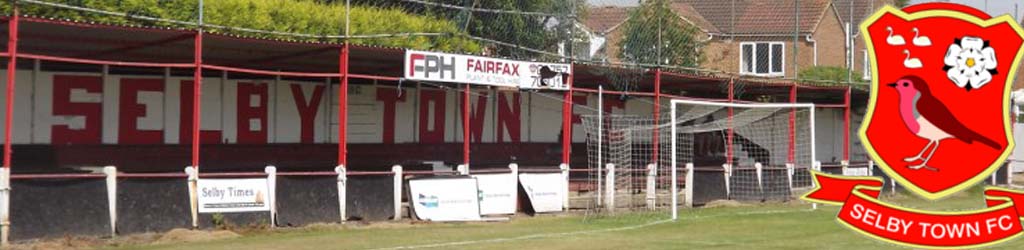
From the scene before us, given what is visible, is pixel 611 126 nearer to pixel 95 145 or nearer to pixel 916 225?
pixel 95 145

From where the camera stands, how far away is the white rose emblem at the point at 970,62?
29.6ft

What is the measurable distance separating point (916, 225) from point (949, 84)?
5.24 ft

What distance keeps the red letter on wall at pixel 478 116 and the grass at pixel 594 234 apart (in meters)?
9.44

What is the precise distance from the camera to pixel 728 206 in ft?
101

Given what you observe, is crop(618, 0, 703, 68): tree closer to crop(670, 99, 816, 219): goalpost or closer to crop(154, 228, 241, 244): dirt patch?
crop(670, 99, 816, 219): goalpost

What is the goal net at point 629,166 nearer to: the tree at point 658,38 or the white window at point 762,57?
the tree at point 658,38

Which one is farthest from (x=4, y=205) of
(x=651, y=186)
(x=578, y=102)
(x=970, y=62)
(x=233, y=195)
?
(x=578, y=102)

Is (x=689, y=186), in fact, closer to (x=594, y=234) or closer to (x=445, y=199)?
(x=445, y=199)

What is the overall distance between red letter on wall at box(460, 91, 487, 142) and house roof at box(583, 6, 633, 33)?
5.77 m

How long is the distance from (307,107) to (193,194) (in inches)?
450

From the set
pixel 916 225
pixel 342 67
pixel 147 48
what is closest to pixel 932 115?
pixel 916 225

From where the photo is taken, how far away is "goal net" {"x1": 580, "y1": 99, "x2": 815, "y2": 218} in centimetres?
2880

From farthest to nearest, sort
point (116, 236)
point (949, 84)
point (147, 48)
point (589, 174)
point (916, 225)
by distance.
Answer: point (589, 174)
point (147, 48)
point (116, 236)
point (916, 225)
point (949, 84)

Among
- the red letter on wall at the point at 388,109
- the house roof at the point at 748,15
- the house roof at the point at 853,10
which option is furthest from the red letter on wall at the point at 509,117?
the house roof at the point at 853,10
